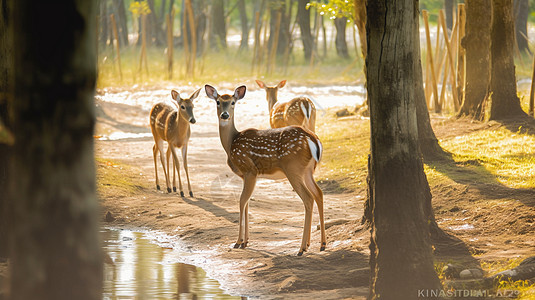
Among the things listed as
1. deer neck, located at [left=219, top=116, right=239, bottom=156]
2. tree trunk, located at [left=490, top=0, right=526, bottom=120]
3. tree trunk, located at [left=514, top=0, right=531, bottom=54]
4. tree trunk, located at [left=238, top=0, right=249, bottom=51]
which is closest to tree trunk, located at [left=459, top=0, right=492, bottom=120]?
tree trunk, located at [left=490, top=0, right=526, bottom=120]

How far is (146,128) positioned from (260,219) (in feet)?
34.1

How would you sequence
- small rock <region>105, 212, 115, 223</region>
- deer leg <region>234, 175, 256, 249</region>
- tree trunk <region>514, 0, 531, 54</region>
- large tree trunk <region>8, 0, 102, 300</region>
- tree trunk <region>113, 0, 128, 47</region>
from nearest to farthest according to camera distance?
1. large tree trunk <region>8, 0, 102, 300</region>
2. deer leg <region>234, 175, 256, 249</region>
3. small rock <region>105, 212, 115, 223</region>
4. tree trunk <region>514, 0, 531, 54</region>
5. tree trunk <region>113, 0, 128, 47</region>

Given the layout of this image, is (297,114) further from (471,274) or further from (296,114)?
(471,274)

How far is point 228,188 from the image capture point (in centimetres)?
1288

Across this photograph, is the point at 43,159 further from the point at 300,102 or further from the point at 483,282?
the point at 300,102

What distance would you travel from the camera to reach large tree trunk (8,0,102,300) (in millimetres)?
4391

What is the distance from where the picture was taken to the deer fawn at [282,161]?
332 inches

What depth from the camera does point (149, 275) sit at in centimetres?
780

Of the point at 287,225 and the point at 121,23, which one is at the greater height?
the point at 121,23

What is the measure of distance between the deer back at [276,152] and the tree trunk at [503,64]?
7074 millimetres

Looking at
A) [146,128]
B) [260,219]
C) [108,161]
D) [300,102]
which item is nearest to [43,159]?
[260,219]

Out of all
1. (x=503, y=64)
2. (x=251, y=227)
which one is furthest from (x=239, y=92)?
(x=503, y=64)

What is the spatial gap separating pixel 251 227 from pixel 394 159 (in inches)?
153

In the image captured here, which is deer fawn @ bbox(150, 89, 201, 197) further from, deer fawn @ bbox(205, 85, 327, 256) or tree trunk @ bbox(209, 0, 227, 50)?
tree trunk @ bbox(209, 0, 227, 50)
